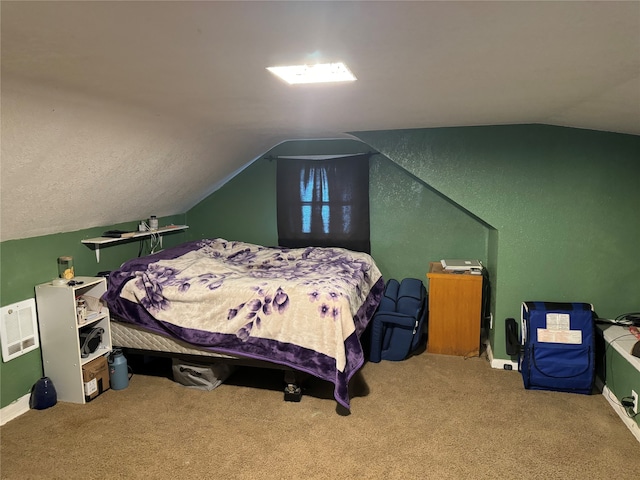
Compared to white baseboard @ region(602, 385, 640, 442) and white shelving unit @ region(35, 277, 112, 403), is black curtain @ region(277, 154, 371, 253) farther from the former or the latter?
white baseboard @ region(602, 385, 640, 442)

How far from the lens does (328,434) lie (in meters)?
2.54

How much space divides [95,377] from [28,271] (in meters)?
0.85

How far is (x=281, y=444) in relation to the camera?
2.46 metres

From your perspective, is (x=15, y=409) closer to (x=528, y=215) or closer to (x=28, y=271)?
(x=28, y=271)

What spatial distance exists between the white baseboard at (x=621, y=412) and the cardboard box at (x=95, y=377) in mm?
3457

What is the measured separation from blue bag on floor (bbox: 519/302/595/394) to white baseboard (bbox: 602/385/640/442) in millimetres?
102

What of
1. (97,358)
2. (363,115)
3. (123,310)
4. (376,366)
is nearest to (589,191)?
(363,115)

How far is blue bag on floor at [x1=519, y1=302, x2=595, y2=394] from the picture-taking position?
2947mm

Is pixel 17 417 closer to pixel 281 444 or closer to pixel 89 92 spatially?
pixel 281 444

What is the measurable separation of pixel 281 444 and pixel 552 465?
1470mm

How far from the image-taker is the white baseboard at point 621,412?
2486 millimetres

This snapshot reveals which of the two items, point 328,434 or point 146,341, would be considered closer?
point 328,434

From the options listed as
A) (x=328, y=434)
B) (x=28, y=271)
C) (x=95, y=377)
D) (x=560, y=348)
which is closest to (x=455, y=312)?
(x=560, y=348)

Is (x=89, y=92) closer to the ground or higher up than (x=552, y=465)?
higher up
